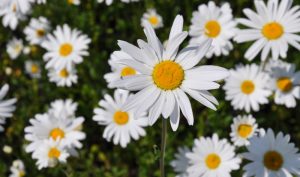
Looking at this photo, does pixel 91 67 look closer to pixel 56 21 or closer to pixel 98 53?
pixel 98 53

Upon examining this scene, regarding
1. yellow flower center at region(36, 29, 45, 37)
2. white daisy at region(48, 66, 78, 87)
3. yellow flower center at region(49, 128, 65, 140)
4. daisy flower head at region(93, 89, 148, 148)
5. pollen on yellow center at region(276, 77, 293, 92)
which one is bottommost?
yellow flower center at region(49, 128, 65, 140)

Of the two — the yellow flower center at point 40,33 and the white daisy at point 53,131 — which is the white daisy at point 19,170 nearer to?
the white daisy at point 53,131

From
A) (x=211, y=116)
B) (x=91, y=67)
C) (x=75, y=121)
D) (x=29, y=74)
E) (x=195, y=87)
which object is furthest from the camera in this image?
(x=29, y=74)

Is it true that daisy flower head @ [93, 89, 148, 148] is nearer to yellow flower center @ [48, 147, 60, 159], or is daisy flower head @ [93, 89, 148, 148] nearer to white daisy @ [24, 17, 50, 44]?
yellow flower center @ [48, 147, 60, 159]

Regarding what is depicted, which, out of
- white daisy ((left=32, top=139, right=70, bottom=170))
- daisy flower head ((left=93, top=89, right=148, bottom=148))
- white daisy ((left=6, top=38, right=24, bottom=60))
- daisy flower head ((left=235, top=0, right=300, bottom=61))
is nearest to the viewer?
white daisy ((left=32, top=139, right=70, bottom=170))

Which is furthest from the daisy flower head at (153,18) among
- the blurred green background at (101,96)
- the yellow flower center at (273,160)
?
the yellow flower center at (273,160)

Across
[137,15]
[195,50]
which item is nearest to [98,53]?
[137,15]

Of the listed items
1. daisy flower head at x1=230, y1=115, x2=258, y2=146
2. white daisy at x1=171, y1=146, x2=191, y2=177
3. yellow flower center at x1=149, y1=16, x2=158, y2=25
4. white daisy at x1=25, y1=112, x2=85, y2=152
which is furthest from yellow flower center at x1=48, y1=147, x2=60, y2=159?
yellow flower center at x1=149, y1=16, x2=158, y2=25
